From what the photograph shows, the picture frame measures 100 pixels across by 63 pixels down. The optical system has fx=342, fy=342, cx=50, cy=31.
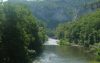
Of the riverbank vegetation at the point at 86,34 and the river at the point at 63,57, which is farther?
the riverbank vegetation at the point at 86,34

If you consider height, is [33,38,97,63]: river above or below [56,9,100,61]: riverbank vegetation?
below

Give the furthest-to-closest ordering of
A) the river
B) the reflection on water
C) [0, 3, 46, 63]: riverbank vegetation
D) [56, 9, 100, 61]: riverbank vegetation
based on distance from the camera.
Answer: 1. [56, 9, 100, 61]: riverbank vegetation
2. the river
3. the reflection on water
4. [0, 3, 46, 63]: riverbank vegetation

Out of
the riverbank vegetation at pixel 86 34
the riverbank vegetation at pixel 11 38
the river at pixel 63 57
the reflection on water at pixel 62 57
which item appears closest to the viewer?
the riverbank vegetation at pixel 11 38

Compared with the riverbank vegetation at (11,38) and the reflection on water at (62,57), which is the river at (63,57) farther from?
the riverbank vegetation at (11,38)

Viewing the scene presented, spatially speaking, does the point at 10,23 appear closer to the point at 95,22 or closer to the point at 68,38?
the point at 95,22

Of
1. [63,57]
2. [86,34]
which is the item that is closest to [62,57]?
[63,57]

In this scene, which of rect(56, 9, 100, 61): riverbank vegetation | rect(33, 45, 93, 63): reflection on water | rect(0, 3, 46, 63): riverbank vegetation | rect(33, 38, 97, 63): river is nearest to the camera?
rect(0, 3, 46, 63): riverbank vegetation

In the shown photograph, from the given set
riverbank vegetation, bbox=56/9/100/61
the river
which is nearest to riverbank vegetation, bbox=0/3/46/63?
the river

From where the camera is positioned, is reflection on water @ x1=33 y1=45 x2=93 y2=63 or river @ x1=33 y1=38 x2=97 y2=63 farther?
river @ x1=33 y1=38 x2=97 y2=63

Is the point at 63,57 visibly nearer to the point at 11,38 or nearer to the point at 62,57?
the point at 62,57

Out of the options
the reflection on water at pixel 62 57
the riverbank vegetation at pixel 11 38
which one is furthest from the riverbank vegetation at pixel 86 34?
the riverbank vegetation at pixel 11 38

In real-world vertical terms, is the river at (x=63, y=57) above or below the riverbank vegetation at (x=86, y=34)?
below

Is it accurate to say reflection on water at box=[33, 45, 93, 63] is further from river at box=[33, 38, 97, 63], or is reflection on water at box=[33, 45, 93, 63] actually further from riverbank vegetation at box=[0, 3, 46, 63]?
riverbank vegetation at box=[0, 3, 46, 63]

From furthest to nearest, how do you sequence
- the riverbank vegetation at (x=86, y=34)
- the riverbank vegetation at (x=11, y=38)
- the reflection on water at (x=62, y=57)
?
the riverbank vegetation at (x=86, y=34)
the reflection on water at (x=62, y=57)
the riverbank vegetation at (x=11, y=38)
